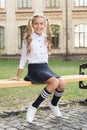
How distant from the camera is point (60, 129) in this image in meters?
5.30

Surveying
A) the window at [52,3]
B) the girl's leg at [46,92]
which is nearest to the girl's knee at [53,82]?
the girl's leg at [46,92]

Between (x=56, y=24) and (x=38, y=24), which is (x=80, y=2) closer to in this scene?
(x=56, y=24)

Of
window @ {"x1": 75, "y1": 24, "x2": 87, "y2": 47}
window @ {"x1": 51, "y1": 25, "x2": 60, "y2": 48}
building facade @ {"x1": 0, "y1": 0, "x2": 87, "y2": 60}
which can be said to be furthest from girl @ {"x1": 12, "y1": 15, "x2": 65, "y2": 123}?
window @ {"x1": 75, "y1": 24, "x2": 87, "y2": 47}

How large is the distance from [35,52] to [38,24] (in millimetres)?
419

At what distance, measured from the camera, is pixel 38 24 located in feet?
19.3

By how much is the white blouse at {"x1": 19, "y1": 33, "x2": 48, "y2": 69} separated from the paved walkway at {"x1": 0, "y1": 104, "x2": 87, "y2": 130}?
0.83 meters

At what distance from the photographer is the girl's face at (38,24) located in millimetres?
5848

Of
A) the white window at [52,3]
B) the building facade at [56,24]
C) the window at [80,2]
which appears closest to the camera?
the building facade at [56,24]

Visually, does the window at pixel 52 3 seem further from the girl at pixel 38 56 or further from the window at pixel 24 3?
the girl at pixel 38 56

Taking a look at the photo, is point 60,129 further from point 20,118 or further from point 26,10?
point 26,10

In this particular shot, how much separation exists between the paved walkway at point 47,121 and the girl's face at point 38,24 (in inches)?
52.3

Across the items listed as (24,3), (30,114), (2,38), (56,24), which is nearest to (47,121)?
(30,114)

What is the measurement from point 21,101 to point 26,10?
2616 cm

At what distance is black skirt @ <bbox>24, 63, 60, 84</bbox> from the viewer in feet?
18.5
